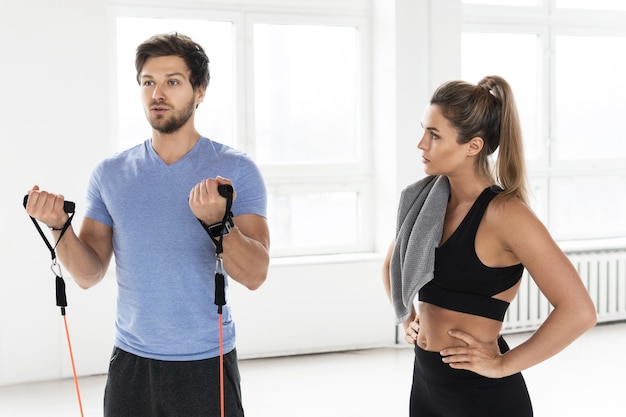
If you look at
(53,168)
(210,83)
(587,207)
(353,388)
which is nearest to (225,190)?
(353,388)

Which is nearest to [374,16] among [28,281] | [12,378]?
[28,281]

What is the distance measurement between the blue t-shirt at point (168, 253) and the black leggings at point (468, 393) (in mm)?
506

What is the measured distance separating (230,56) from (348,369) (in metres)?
2.10

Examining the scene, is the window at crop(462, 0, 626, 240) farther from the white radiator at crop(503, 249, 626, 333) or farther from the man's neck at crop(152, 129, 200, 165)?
the man's neck at crop(152, 129, 200, 165)

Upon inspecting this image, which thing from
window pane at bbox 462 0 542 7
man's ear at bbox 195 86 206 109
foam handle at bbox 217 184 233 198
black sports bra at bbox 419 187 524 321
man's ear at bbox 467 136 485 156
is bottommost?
black sports bra at bbox 419 187 524 321

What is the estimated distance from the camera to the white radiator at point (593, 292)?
5387 mm

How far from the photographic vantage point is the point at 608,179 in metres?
5.86

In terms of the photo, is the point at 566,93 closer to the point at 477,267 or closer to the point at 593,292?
the point at 593,292

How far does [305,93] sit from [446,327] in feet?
11.2

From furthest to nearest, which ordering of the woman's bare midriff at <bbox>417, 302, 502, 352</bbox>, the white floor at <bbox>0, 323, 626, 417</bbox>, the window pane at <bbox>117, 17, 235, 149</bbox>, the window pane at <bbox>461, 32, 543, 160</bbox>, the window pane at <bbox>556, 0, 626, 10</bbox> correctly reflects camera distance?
the window pane at <bbox>556, 0, 626, 10</bbox> < the window pane at <bbox>461, 32, 543, 160</bbox> < the window pane at <bbox>117, 17, 235, 149</bbox> < the white floor at <bbox>0, 323, 626, 417</bbox> < the woman's bare midriff at <bbox>417, 302, 502, 352</bbox>

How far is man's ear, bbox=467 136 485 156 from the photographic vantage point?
1.89 m

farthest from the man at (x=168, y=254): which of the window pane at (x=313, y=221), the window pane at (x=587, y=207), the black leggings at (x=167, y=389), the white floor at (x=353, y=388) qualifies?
the window pane at (x=587, y=207)

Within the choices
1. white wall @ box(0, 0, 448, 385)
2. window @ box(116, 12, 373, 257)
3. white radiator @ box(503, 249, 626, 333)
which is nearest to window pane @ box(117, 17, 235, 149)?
window @ box(116, 12, 373, 257)

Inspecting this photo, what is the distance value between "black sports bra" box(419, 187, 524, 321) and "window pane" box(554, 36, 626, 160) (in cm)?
414
